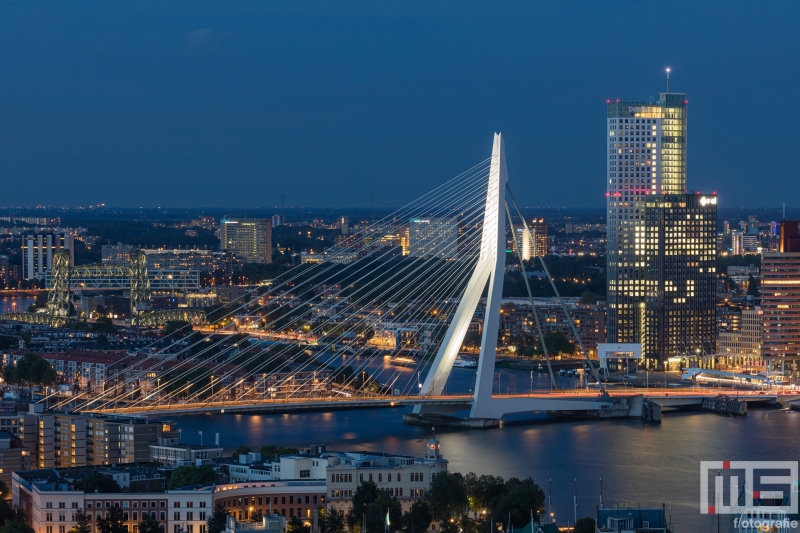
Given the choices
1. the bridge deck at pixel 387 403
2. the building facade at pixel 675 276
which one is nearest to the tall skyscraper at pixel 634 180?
the building facade at pixel 675 276

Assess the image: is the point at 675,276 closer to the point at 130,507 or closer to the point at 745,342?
the point at 745,342

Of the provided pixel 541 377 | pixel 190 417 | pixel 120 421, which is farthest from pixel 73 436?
pixel 541 377

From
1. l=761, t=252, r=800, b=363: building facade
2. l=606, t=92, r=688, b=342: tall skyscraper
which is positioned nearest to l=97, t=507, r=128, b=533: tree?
l=761, t=252, r=800, b=363: building facade

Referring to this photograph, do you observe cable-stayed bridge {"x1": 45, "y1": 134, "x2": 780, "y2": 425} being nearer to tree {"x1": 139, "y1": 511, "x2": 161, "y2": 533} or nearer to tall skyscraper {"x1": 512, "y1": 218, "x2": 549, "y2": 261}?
tree {"x1": 139, "y1": 511, "x2": 161, "y2": 533}

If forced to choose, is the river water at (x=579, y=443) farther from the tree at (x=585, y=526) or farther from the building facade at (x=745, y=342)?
the building facade at (x=745, y=342)

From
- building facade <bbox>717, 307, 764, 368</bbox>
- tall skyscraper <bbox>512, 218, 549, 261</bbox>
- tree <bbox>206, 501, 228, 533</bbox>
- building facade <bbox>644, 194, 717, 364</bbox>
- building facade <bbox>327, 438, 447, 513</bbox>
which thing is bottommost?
tree <bbox>206, 501, 228, 533</bbox>

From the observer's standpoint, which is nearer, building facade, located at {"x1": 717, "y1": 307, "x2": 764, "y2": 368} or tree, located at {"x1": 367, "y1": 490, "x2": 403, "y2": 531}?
tree, located at {"x1": 367, "y1": 490, "x2": 403, "y2": 531}
